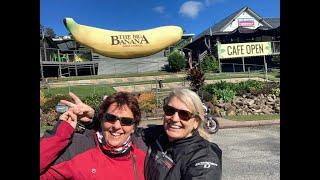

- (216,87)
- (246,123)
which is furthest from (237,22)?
(246,123)

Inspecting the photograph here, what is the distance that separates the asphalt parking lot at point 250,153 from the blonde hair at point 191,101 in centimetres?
378

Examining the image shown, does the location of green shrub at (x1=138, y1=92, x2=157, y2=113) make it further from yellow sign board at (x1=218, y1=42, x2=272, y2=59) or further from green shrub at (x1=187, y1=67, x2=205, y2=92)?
yellow sign board at (x1=218, y1=42, x2=272, y2=59)

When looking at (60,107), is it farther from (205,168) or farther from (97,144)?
(205,168)

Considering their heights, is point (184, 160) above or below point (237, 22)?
below

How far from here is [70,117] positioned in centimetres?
213

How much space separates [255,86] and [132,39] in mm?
18505

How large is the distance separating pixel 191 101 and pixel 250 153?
8.01 m

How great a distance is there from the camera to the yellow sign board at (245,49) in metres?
17.1

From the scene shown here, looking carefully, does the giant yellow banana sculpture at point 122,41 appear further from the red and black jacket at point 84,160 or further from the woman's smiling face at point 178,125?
the red and black jacket at point 84,160

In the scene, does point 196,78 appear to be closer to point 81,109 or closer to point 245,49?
point 245,49

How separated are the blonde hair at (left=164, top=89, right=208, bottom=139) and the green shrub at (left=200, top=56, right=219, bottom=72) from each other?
23.8m

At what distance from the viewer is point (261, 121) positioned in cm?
1509

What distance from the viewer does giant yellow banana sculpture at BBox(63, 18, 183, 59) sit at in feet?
6.96
